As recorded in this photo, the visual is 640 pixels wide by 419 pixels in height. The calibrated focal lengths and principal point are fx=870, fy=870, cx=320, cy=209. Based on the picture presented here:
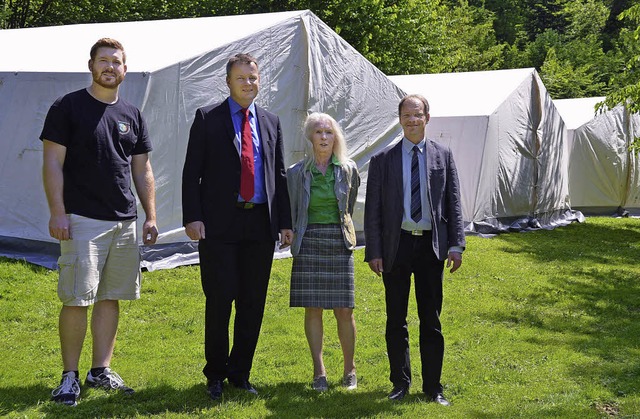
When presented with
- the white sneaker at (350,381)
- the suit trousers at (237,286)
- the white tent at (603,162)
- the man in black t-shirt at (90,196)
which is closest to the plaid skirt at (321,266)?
the suit trousers at (237,286)

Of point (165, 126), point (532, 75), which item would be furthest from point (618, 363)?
point (532, 75)

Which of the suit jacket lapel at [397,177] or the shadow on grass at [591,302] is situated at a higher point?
the suit jacket lapel at [397,177]

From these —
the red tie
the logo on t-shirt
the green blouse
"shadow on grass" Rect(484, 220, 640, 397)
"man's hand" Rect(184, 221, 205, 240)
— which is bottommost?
"shadow on grass" Rect(484, 220, 640, 397)

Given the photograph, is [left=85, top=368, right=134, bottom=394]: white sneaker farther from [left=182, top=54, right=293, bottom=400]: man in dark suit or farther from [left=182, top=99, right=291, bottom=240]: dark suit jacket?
[left=182, top=99, right=291, bottom=240]: dark suit jacket

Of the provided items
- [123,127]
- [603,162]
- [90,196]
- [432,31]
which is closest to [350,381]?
[90,196]

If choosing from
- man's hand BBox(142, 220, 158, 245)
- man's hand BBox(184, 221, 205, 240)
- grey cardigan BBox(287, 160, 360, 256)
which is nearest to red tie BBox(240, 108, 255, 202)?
man's hand BBox(184, 221, 205, 240)

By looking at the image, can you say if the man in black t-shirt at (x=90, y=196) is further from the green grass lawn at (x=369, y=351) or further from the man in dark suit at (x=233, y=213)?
the green grass lawn at (x=369, y=351)

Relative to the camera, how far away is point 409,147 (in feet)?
17.1

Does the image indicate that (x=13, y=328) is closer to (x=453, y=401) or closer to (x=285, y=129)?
(x=453, y=401)

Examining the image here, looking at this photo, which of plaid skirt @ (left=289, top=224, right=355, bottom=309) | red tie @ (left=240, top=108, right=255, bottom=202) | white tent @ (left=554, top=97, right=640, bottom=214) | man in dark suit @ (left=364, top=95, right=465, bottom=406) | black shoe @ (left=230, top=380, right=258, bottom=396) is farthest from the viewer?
white tent @ (left=554, top=97, right=640, bottom=214)

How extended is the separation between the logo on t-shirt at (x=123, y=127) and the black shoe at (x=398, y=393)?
221 cm

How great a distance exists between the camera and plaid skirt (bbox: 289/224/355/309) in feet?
17.8

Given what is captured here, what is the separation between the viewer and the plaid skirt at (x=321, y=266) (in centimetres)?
542

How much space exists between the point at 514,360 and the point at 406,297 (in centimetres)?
183
